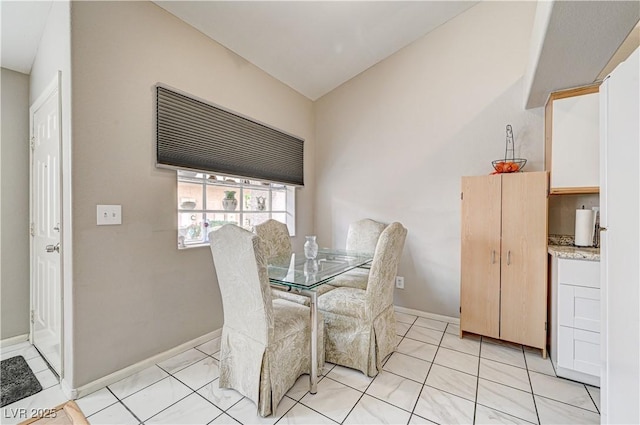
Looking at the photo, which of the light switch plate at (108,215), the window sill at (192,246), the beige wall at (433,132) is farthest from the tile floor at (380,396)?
the light switch plate at (108,215)

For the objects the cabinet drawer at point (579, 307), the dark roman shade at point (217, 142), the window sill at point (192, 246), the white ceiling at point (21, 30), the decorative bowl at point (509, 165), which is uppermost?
the white ceiling at point (21, 30)

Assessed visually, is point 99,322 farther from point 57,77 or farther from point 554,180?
point 554,180

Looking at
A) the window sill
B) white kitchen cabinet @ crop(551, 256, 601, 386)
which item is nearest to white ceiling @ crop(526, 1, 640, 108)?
white kitchen cabinet @ crop(551, 256, 601, 386)

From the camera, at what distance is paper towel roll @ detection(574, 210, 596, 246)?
7.00 feet

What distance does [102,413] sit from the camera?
5.21ft

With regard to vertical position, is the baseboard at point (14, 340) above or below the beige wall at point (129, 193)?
below

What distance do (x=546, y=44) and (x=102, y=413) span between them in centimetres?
350

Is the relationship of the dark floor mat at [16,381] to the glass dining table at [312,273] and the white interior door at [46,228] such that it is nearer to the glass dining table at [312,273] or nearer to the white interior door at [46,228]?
the white interior door at [46,228]

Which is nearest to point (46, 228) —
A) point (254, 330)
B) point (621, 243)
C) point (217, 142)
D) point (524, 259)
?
point (217, 142)

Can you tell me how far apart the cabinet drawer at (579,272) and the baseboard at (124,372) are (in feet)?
9.48

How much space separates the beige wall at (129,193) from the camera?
1.74 meters

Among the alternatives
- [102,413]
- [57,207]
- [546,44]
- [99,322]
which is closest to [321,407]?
[102,413]

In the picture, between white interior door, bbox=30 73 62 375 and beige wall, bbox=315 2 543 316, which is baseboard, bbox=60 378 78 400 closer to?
white interior door, bbox=30 73 62 375

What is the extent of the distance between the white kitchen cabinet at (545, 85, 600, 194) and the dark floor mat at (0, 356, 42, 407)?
13.1ft
